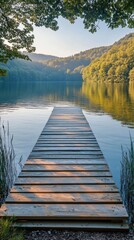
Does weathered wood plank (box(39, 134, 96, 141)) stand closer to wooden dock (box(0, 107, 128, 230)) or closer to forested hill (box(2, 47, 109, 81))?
wooden dock (box(0, 107, 128, 230))

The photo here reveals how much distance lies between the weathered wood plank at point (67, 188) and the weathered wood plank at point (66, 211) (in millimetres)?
496

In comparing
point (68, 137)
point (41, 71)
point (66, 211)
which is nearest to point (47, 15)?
point (68, 137)

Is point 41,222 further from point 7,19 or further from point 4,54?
point 7,19

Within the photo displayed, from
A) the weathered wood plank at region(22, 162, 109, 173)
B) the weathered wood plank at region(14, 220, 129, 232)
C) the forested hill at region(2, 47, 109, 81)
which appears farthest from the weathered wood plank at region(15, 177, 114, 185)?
the forested hill at region(2, 47, 109, 81)

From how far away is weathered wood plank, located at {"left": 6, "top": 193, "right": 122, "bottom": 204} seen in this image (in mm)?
3926

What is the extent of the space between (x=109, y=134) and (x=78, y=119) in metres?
1.90

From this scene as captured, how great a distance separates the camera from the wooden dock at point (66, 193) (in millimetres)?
3486

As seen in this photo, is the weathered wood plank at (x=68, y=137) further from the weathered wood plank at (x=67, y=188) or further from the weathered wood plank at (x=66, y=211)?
the weathered wood plank at (x=66, y=211)

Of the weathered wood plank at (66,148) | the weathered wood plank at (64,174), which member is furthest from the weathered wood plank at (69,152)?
the weathered wood plank at (64,174)

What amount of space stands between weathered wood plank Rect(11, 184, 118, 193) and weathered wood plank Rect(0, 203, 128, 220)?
0.50 m

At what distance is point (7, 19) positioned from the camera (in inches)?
285

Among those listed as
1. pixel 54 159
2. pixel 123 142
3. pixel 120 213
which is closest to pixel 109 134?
pixel 123 142

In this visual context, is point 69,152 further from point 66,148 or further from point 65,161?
point 65,161

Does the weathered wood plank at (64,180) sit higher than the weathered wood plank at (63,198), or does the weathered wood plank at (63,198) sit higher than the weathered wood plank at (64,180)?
the weathered wood plank at (63,198)
